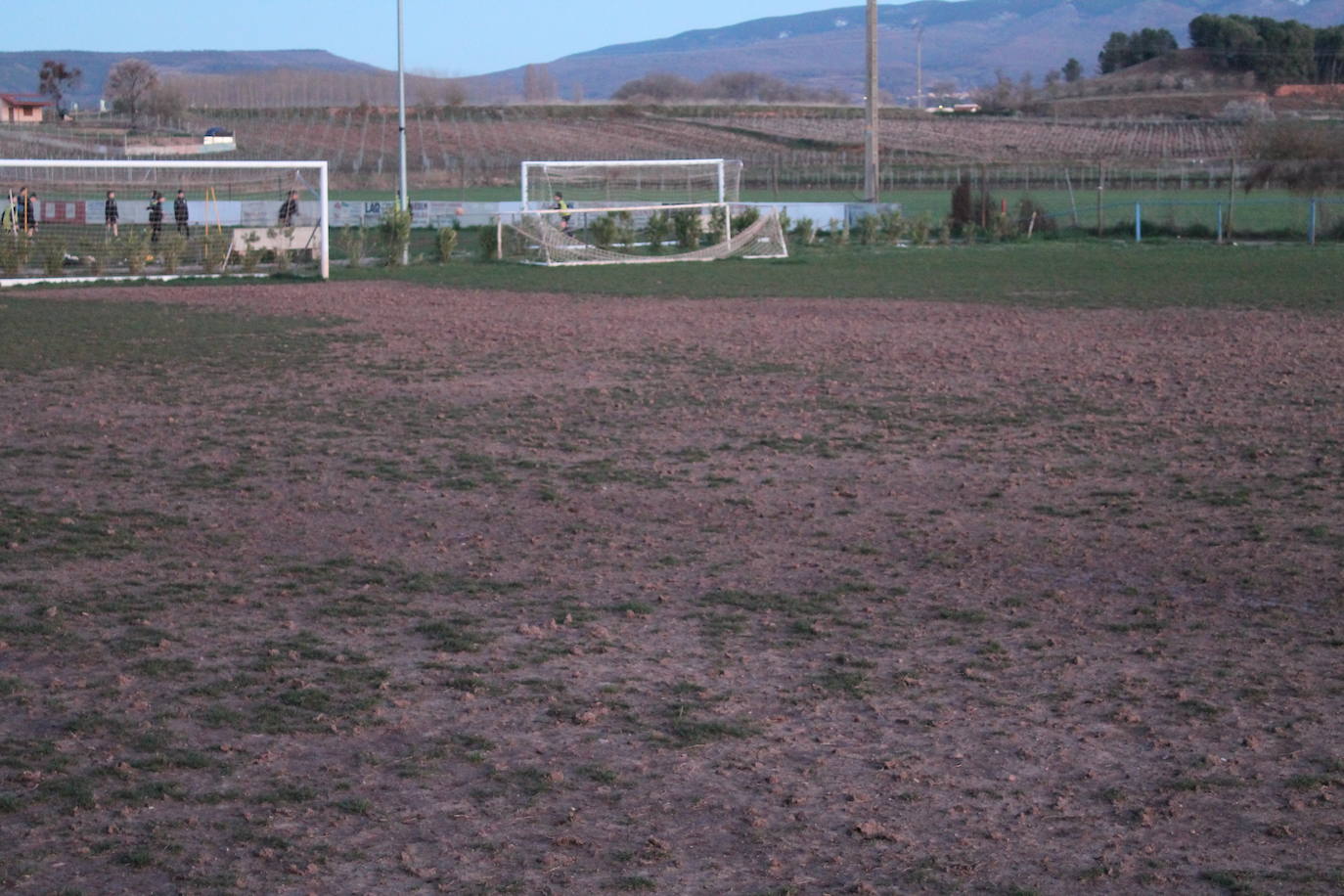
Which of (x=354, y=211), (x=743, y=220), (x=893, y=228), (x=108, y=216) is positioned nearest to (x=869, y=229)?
(x=893, y=228)

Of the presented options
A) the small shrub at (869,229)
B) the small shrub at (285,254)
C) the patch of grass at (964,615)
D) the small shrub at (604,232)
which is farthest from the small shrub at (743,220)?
the patch of grass at (964,615)

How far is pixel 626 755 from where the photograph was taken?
Result: 5.35 metres

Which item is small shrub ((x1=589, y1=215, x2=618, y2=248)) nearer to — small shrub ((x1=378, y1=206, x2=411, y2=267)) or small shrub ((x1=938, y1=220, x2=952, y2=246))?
small shrub ((x1=378, y1=206, x2=411, y2=267))

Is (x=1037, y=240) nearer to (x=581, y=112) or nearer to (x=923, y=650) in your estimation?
(x=923, y=650)

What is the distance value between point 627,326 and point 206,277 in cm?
1154

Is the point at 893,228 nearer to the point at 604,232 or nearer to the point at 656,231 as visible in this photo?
the point at 656,231

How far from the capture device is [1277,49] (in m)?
125

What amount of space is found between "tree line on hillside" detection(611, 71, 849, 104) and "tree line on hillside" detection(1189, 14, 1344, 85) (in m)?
44.0

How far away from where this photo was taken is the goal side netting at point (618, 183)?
33.4m

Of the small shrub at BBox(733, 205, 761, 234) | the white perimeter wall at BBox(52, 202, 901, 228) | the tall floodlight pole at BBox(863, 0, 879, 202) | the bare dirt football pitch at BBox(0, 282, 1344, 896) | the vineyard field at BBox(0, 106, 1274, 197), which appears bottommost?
the bare dirt football pitch at BBox(0, 282, 1344, 896)

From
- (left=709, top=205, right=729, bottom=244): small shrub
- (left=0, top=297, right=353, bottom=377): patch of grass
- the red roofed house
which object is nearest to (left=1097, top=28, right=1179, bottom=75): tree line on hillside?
the red roofed house

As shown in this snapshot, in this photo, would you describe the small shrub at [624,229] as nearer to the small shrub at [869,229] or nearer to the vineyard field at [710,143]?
the small shrub at [869,229]

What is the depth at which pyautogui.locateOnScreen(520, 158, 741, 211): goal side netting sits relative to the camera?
33438 millimetres

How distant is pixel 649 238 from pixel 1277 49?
106728mm
